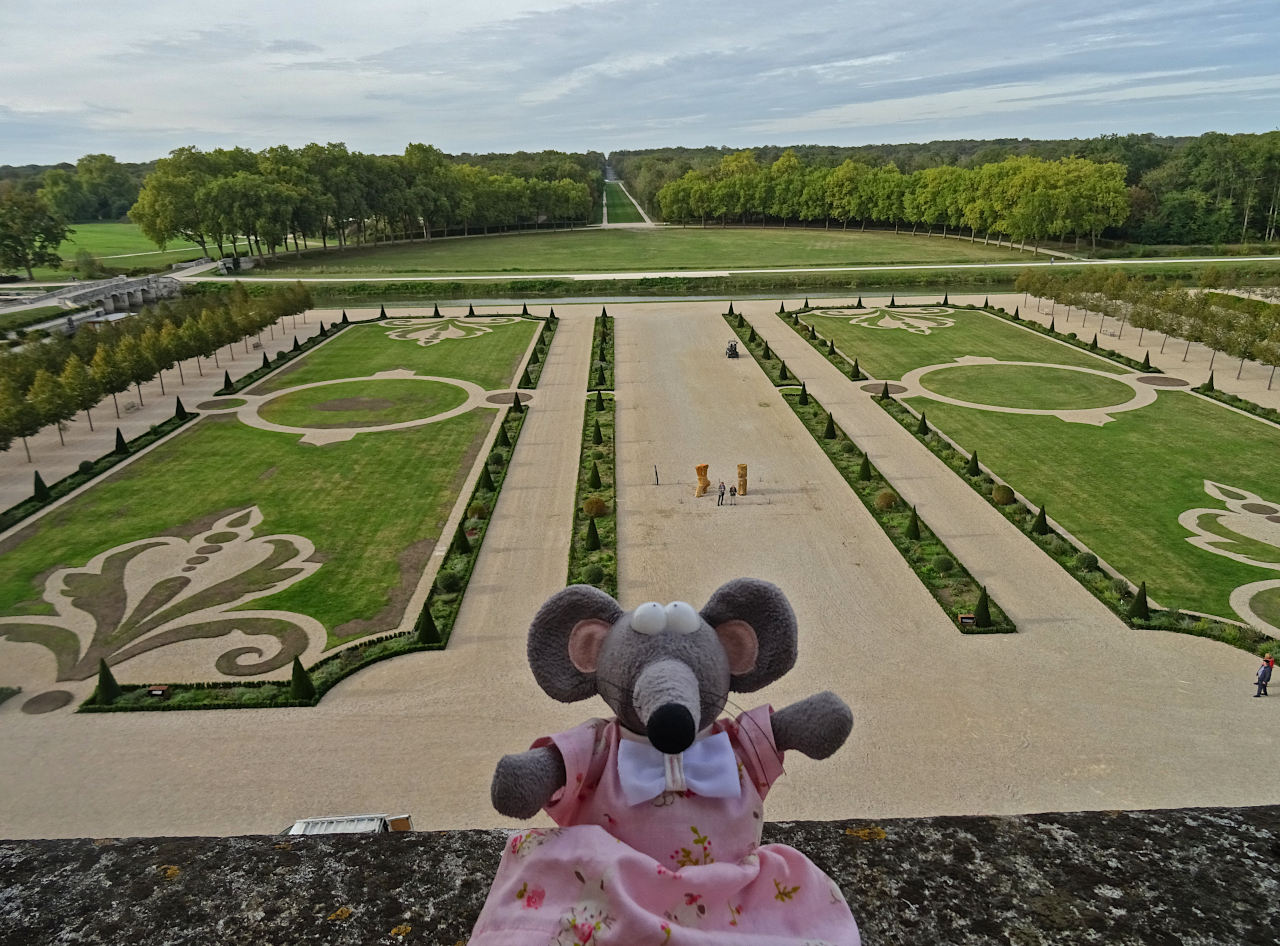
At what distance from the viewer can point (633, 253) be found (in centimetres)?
10656

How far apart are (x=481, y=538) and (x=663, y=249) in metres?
90.7

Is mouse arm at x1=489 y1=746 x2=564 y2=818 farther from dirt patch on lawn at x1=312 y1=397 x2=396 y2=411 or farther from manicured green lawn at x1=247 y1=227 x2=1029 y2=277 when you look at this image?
manicured green lawn at x1=247 y1=227 x2=1029 y2=277

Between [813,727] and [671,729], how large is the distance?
3.57ft

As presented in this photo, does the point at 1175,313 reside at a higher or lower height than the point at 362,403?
higher

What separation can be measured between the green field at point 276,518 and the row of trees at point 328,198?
6436 centimetres

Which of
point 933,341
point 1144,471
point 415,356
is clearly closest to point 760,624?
point 1144,471

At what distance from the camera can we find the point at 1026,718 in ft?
56.1

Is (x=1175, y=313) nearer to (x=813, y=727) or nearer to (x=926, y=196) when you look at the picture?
(x=813, y=727)

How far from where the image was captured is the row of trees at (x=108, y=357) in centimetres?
3316

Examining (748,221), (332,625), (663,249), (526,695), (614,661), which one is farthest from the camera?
(748,221)

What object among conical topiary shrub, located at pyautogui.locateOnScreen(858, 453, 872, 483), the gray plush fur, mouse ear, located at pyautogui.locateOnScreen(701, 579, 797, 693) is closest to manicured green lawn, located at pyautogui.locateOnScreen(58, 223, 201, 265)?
conical topiary shrub, located at pyautogui.locateOnScreen(858, 453, 872, 483)

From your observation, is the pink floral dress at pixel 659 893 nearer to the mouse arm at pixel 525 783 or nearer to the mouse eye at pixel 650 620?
the mouse arm at pixel 525 783

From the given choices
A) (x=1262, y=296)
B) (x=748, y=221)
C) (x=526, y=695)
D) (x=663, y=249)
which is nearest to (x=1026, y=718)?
(x=526, y=695)

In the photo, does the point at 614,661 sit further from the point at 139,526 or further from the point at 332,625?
the point at 139,526
